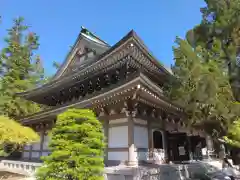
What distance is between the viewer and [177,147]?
13609 millimetres

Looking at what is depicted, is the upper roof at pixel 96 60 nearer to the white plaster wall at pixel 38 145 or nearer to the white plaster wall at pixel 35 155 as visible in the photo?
the white plaster wall at pixel 38 145

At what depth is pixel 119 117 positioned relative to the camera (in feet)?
34.6

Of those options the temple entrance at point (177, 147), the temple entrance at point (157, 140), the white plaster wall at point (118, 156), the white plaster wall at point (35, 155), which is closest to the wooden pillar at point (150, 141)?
the temple entrance at point (157, 140)

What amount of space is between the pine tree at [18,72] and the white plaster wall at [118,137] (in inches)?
784

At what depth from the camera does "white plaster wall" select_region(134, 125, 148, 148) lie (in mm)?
10198

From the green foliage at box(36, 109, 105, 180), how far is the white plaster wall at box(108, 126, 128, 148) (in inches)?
122

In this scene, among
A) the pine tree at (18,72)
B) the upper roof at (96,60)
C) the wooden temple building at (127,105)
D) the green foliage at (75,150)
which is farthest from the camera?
the pine tree at (18,72)

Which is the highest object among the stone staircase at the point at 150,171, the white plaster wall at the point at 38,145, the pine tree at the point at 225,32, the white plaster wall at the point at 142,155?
the pine tree at the point at 225,32

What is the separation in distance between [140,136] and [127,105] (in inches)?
77.0

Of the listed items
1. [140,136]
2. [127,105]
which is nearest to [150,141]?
[140,136]

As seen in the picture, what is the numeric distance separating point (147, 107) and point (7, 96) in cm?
2475

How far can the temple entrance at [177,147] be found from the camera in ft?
42.1

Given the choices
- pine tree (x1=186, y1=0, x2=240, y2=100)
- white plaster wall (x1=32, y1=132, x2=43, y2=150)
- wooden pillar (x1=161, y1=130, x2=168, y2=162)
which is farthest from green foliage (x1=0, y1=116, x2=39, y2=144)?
pine tree (x1=186, y1=0, x2=240, y2=100)

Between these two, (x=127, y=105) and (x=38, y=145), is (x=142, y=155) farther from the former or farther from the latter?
(x=38, y=145)
